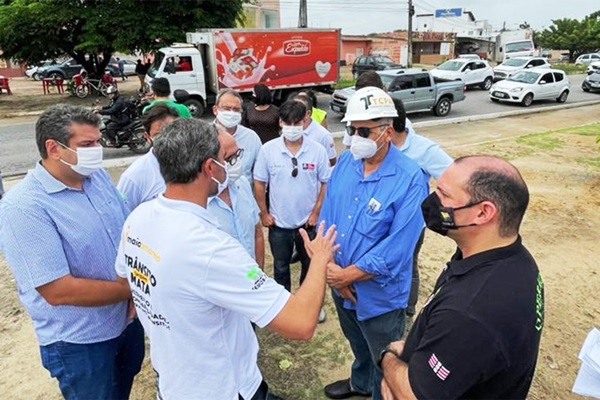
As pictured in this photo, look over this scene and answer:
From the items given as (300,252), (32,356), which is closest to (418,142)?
(300,252)

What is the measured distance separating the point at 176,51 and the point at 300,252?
37.4 feet

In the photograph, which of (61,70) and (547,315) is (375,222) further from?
(61,70)

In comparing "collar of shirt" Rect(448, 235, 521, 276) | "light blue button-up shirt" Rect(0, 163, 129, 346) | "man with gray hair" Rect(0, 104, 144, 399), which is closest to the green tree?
"man with gray hair" Rect(0, 104, 144, 399)

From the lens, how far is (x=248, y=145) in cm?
365

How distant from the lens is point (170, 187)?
1.51 metres

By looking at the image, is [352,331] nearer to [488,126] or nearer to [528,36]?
[488,126]

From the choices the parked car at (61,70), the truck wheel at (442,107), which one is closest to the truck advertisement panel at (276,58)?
the truck wheel at (442,107)

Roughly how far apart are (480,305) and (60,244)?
1655 mm

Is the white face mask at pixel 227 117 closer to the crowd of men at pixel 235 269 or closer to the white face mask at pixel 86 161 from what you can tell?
the crowd of men at pixel 235 269

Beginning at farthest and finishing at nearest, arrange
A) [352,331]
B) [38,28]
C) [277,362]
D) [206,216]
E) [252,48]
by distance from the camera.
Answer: [38,28], [252,48], [277,362], [352,331], [206,216]

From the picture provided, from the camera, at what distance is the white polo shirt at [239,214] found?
216cm

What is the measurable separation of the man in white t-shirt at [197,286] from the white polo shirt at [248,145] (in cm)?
195

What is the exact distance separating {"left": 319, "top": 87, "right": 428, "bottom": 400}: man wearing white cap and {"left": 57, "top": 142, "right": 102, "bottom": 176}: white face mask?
1312 mm

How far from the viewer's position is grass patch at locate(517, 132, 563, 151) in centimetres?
987
